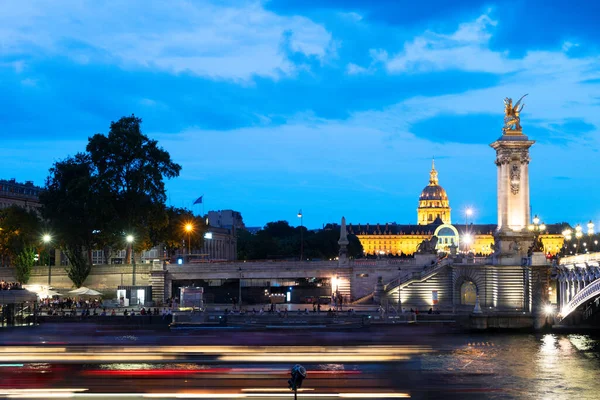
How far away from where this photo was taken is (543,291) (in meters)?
86.4

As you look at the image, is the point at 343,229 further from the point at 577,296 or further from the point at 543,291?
the point at 577,296

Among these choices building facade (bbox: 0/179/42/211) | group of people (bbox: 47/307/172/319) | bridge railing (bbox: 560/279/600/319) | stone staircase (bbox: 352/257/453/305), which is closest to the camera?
bridge railing (bbox: 560/279/600/319)

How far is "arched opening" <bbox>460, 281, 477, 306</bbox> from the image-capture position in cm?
9525

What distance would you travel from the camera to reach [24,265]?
357ft

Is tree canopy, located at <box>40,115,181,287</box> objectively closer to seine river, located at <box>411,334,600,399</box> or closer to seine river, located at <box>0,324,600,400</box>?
seine river, located at <box>411,334,600,399</box>

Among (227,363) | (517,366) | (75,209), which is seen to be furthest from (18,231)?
(227,363)

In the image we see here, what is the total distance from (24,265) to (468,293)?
4944cm

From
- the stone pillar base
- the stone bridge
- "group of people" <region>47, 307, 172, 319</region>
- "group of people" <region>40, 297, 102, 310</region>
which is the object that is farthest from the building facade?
the stone bridge

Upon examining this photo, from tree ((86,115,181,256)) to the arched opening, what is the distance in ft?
112

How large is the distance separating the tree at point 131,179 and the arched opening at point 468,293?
3421 cm

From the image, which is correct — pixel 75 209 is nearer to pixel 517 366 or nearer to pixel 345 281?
pixel 345 281

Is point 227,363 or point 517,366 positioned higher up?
point 227,363

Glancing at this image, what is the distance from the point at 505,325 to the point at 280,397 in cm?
5691

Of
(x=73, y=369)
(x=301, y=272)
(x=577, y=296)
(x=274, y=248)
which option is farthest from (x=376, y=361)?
(x=274, y=248)
